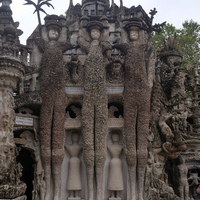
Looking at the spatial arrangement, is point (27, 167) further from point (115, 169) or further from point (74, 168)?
point (115, 169)

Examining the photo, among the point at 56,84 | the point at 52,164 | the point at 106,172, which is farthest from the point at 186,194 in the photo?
the point at 56,84

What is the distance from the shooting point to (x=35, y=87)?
9734 millimetres

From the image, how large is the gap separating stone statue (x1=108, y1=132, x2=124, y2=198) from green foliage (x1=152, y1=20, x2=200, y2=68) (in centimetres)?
1211

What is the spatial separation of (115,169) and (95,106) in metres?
1.67

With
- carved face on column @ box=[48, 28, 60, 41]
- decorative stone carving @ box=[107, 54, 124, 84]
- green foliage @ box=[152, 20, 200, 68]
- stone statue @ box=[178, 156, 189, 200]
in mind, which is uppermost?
green foliage @ box=[152, 20, 200, 68]

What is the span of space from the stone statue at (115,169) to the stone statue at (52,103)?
128 centimetres

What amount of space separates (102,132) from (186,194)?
4.15 metres

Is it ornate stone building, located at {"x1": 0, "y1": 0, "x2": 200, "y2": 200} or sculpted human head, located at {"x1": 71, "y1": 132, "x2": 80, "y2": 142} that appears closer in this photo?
ornate stone building, located at {"x1": 0, "y1": 0, "x2": 200, "y2": 200}

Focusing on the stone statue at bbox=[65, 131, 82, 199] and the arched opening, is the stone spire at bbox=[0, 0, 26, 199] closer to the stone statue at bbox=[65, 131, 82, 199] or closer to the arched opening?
the stone statue at bbox=[65, 131, 82, 199]

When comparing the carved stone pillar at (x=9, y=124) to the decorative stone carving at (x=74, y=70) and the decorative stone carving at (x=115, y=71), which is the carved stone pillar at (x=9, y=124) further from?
the decorative stone carving at (x=115, y=71)

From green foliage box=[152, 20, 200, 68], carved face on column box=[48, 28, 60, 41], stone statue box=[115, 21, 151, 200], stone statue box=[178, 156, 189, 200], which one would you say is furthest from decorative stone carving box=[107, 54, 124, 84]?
green foliage box=[152, 20, 200, 68]

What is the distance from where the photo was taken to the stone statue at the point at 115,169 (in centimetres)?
884

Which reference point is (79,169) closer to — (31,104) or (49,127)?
(49,127)

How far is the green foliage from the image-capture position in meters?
20.5
